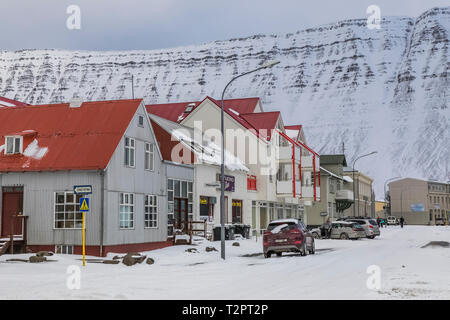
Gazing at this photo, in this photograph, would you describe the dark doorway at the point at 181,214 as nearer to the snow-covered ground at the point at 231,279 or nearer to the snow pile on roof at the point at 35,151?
the snow pile on roof at the point at 35,151

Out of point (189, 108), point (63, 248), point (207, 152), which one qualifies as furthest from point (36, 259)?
point (189, 108)

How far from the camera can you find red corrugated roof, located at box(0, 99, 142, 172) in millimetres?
28641

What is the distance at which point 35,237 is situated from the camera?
2859 cm

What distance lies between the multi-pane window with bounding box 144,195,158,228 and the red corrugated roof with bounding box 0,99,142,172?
413 centimetres

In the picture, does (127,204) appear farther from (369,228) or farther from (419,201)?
(419,201)

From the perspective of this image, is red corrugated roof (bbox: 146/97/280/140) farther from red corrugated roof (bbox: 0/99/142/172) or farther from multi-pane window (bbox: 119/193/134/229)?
multi-pane window (bbox: 119/193/134/229)

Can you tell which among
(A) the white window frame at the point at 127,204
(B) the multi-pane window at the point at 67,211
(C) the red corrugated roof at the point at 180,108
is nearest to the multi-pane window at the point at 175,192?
(A) the white window frame at the point at 127,204

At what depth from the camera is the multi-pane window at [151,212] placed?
3173cm

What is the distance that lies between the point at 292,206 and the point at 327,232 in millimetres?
14916

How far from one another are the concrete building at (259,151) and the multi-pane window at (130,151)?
16.7m

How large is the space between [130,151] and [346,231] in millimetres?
23404

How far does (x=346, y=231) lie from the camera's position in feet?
160

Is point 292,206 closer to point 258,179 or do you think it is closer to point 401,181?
point 258,179

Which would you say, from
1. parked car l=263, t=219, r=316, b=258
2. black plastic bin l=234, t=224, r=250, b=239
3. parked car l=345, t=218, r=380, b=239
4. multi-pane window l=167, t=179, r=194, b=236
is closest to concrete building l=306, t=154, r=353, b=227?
parked car l=345, t=218, r=380, b=239
